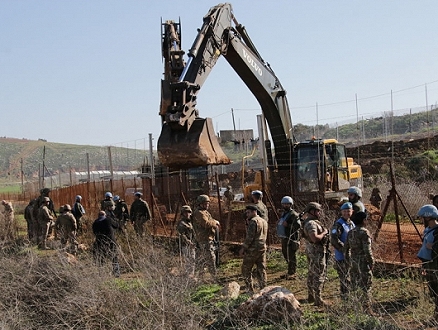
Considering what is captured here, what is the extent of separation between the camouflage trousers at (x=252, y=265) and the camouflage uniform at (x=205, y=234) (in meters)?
1.40

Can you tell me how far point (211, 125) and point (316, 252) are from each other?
3.40 metres

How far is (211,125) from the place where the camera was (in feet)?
35.2

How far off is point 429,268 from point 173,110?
17.6 feet

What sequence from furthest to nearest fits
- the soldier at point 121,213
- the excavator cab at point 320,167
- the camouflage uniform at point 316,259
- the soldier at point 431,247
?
1. the soldier at point 121,213
2. the excavator cab at point 320,167
3. the camouflage uniform at point 316,259
4. the soldier at point 431,247

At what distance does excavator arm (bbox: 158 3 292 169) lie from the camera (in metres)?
10.4

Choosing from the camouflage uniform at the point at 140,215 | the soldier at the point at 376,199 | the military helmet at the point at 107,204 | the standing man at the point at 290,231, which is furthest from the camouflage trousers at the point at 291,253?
the soldier at the point at 376,199

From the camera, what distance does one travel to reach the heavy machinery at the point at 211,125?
414 inches

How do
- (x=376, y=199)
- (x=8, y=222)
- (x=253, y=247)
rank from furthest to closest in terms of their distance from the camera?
(x=8, y=222) < (x=376, y=199) < (x=253, y=247)

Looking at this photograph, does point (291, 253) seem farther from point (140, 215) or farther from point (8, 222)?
point (8, 222)

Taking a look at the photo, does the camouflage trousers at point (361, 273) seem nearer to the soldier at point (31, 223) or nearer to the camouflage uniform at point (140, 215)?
the camouflage uniform at point (140, 215)

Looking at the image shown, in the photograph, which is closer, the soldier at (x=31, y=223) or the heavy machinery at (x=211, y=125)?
the heavy machinery at (x=211, y=125)

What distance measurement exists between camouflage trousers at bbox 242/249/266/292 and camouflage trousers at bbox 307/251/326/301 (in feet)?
4.03

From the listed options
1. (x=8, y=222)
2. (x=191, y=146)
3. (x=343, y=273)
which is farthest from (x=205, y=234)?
(x=8, y=222)

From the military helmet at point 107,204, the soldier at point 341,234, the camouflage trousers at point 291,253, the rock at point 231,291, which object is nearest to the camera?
the soldier at point 341,234
